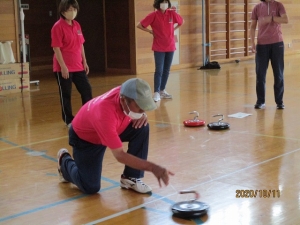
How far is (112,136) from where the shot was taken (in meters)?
2.46

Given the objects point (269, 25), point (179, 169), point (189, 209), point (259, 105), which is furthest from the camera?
point (259, 105)

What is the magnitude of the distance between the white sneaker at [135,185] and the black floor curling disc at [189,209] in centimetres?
33

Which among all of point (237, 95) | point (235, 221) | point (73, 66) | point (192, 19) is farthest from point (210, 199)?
point (192, 19)

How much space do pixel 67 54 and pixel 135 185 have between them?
213cm

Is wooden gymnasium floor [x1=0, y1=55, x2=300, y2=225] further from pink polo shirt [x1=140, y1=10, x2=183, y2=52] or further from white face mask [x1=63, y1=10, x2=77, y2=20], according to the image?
white face mask [x1=63, y1=10, x2=77, y2=20]

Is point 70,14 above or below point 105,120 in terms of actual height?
above

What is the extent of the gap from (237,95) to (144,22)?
5.06 feet

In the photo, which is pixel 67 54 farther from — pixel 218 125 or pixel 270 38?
pixel 270 38

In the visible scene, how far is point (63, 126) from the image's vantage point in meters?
4.98

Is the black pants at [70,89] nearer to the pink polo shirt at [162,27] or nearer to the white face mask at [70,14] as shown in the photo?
the white face mask at [70,14]

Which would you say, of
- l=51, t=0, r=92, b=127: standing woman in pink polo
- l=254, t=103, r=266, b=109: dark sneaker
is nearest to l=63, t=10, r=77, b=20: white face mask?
l=51, t=0, r=92, b=127: standing woman in pink polo

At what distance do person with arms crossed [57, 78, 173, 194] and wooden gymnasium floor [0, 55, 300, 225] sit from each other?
0.10 meters

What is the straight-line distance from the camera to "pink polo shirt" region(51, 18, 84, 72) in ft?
15.1

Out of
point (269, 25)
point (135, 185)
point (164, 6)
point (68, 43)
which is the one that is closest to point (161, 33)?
point (164, 6)
